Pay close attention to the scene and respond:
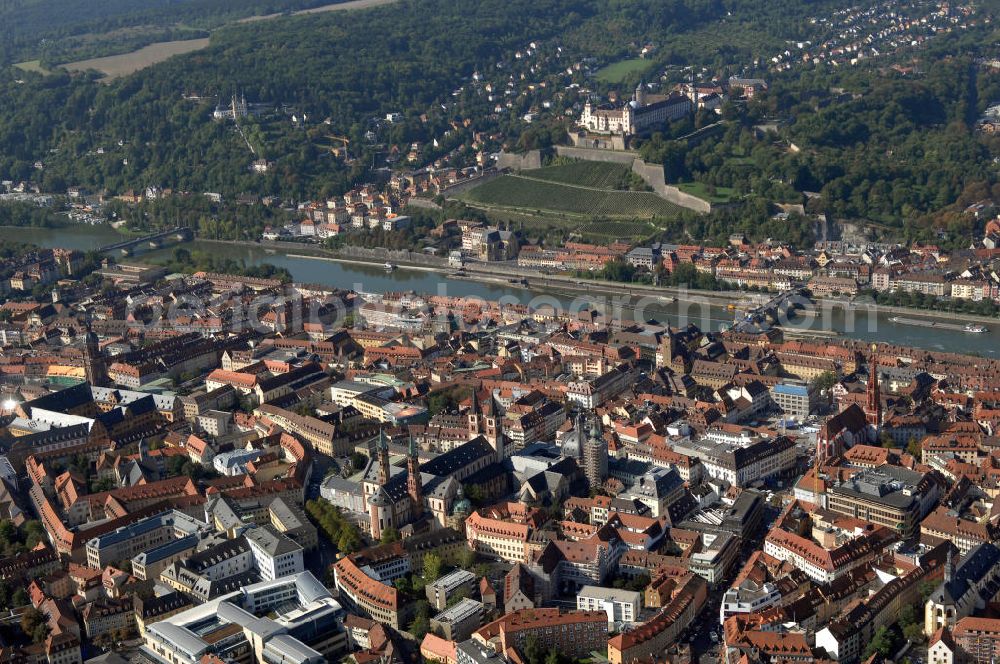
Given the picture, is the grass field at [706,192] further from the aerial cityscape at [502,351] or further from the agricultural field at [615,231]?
the agricultural field at [615,231]

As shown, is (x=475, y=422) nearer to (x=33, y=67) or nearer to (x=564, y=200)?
(x=564, y=200)

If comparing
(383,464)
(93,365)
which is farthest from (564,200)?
(383,464)

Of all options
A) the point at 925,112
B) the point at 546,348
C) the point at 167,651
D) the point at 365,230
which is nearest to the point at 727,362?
the point at 546,348

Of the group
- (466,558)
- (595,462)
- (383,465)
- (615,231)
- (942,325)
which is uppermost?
(383,465)

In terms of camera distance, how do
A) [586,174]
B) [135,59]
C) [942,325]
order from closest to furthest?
1. [942,325]
2. [586,174]
3. [135,59]

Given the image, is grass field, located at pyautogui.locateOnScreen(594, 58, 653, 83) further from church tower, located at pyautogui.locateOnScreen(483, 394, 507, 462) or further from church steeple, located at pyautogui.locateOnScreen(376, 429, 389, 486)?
church steeple, located at pyautogui.locateOnScreen(376, 429, 389, 486)

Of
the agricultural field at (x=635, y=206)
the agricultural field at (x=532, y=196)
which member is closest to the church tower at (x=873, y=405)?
the agricultural field at (x=635, y=206)
